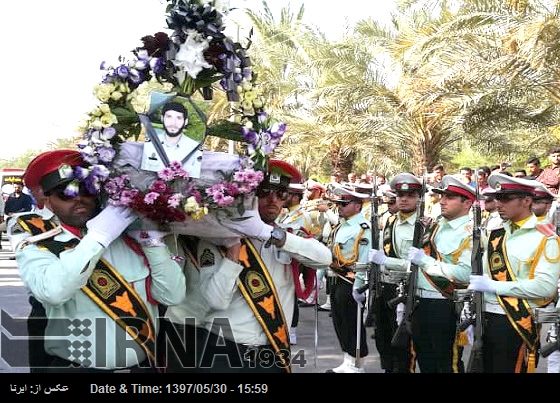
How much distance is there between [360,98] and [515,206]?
444 inches

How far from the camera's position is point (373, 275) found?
24.1ft

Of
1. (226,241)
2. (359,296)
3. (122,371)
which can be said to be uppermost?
(226,241)

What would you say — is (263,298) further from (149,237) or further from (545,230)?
(545,230)

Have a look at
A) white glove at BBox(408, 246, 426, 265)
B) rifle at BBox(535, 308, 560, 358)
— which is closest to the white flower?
rifle at BBox(535, 308, 560, 358)

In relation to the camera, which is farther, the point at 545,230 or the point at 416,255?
the point at 416,255

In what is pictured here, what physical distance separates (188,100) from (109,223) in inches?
29.6

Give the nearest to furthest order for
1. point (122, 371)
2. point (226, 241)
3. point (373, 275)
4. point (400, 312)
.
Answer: point (122, 371), point (226, 241), point (400, 312), point (373, 275)

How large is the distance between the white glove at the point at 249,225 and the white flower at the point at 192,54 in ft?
2.37

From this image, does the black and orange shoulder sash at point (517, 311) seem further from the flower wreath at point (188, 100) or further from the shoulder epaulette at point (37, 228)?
the shoulder epaulette at point (37, 228)

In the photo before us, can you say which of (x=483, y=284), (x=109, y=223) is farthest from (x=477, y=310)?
(x=109, y=223)

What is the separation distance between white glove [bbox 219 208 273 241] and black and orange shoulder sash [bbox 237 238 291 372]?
20 cm

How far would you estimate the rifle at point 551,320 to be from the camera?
5414 mm

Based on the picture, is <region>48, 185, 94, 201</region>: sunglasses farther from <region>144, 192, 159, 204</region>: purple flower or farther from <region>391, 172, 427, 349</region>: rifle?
<region>391, 172, 427, 349</region>: rifle

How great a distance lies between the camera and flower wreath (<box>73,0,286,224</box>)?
3.67 meters
